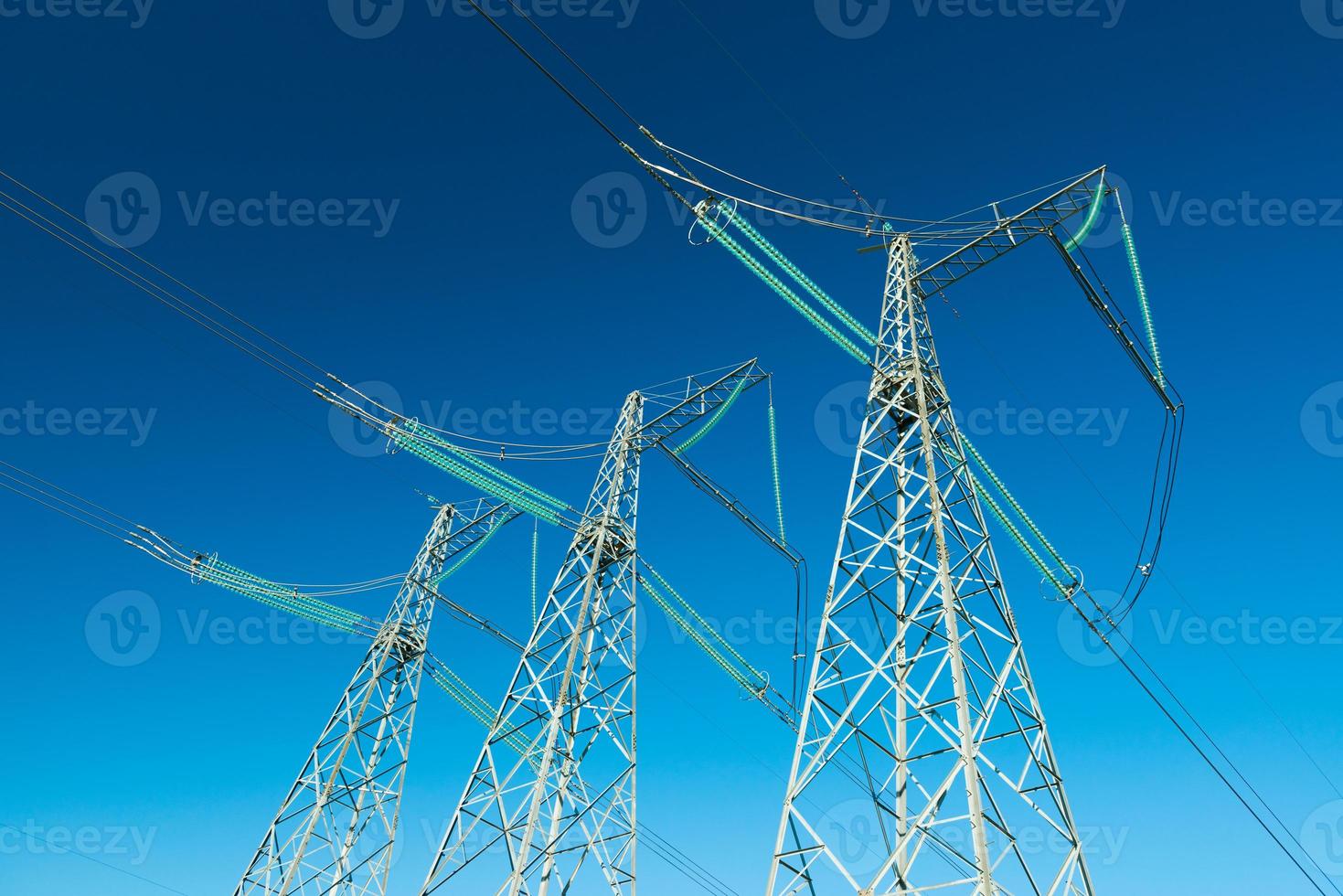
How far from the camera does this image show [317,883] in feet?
82.7

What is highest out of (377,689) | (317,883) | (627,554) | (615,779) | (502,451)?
(502,451)

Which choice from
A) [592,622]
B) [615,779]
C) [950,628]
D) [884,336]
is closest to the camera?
[950,628]

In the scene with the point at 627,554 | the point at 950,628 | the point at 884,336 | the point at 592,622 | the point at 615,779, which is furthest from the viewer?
the point at 627,554

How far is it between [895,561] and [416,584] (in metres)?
21.4

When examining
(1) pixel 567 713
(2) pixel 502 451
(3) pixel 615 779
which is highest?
(2) pixel 502 451

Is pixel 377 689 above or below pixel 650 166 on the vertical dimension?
below

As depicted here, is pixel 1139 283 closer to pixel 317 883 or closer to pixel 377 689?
pixel 377 689

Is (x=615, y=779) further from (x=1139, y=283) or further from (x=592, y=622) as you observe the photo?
(x=1139, y=283)

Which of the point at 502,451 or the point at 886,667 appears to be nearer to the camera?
the point at 886,667

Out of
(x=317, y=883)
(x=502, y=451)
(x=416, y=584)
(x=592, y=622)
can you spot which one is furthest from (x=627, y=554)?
(x=317, y=883)

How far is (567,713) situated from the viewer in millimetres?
21547

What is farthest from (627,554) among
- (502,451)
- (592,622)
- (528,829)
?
(528,829)

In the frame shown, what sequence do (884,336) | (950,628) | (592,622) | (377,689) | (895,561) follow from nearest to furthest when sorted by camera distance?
(950,628) < (895,561) < (884,336) < (592,622) < (377,689)

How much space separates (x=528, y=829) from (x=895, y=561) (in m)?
11.0
